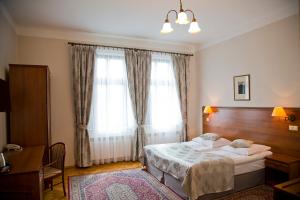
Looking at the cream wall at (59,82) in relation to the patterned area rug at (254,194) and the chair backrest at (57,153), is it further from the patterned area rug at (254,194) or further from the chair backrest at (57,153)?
the patterned area rug at (254,194)

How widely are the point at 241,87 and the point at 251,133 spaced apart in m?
0.97

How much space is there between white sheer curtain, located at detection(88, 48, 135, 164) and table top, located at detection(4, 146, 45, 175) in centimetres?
158

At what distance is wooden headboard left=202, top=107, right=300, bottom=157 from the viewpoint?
3.47 m

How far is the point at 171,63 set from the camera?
5484 millimetres

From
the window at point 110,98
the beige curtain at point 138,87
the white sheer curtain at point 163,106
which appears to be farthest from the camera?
the white sheer curtain at point 163,106

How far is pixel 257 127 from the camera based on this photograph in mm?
4012

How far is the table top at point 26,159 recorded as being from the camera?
223 centimetres

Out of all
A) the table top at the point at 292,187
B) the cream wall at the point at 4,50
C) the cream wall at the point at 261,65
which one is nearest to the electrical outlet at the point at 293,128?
the cream wall at the point at 261,65

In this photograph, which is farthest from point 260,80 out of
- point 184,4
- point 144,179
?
point 144,179

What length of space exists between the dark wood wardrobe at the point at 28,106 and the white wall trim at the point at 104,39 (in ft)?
4.18

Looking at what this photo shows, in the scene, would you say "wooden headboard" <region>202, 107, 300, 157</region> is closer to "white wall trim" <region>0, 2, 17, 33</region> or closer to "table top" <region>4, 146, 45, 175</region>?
"table top" <region>4, 146, 45, 175</region>

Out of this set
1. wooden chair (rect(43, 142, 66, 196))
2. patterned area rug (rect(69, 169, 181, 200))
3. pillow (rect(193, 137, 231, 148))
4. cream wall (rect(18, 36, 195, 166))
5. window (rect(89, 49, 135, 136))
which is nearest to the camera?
patterned area rug (rect(69, 169, 181, 200))

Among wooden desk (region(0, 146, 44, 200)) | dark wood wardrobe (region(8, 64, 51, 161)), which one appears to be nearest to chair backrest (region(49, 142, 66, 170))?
dark wood wardrobe (region(8, 64, 51, 161))

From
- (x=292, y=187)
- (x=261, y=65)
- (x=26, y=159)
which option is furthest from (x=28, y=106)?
(x=261, y=65)
